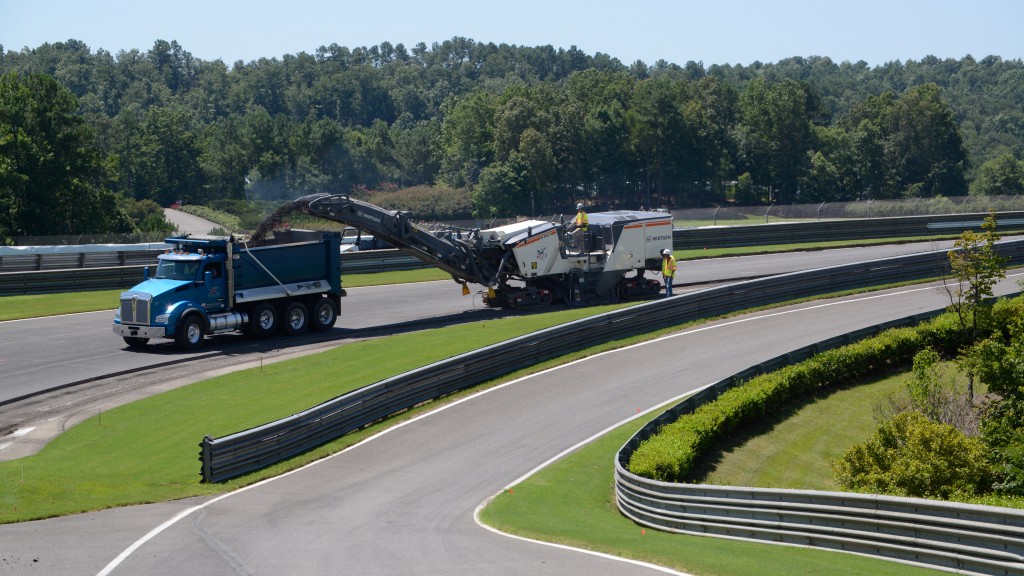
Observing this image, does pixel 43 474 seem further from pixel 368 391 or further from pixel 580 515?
pixel 580 515

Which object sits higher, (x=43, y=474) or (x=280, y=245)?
(x=280, y=245)

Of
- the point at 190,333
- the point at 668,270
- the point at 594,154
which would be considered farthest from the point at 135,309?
the point at 594,154

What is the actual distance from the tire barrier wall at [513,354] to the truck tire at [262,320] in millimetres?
8574

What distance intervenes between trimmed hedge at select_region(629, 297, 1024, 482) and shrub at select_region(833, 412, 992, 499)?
3.22 metres

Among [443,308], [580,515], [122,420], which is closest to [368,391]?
[122,420]

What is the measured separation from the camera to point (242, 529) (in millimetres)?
14688

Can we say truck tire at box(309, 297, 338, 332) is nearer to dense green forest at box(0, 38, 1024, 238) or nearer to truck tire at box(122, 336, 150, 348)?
truck tire at box(122, 336, 150, 348)

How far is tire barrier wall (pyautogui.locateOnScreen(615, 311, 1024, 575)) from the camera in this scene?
37.0ft

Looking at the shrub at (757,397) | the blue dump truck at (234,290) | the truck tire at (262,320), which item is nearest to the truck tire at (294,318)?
the blue dump truck at (234,290)

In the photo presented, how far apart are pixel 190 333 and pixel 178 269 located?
6.56 feet

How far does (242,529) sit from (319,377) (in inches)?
439

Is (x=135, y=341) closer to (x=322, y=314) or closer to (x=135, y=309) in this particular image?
(x=135, y=309)

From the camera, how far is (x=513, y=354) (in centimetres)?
2653

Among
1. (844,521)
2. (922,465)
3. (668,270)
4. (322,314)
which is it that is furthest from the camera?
(668,270)
